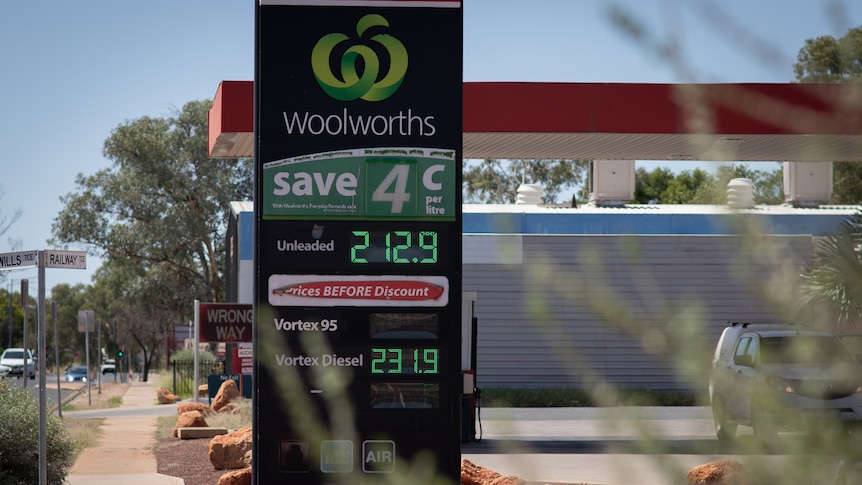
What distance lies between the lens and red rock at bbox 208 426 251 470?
14.4 m

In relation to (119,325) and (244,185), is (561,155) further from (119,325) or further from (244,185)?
(119,325)

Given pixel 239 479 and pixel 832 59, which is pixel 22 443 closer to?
pixel 239 479

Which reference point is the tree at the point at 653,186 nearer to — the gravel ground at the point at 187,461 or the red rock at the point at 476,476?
the gravel ground at the point at 187,461

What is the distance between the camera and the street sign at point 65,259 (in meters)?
10.5

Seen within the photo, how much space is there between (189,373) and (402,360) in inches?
1345

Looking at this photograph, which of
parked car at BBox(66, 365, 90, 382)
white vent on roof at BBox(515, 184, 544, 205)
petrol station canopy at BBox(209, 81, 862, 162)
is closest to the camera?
petrol station canopy at BBox(209, 81, 862, 162)

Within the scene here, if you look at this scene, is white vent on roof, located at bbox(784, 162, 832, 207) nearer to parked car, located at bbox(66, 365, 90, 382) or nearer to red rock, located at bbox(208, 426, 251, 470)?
red rock, located at bbox(208, 426, 251, 470)

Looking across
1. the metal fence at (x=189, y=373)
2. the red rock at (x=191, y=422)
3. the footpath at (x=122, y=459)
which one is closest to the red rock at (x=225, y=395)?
the footpath at (x=122, y=459)

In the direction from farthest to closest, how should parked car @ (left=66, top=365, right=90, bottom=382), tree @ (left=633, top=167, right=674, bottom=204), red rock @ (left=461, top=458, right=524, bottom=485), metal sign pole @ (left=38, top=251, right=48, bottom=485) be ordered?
1. parked car @ (left=66, top=365, right=90, bottom=382)
2. tree @ (left=633, top=167, right=674, bottom=204)
3. red rock @ (left=461, top=458, right=524, bottom=485)
4. metal sign pole @ (left=38, top=251, right=48, bottom=485)

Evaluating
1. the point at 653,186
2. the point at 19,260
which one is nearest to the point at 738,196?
the point at 19,260

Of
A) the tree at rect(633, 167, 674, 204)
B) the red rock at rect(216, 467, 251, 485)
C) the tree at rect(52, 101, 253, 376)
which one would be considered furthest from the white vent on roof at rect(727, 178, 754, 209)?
the tree at rect(633, 167, 674, 204)

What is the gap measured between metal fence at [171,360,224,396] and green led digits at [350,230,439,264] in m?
30.6

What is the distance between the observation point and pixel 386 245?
8609mm

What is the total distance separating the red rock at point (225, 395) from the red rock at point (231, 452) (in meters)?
8.83
